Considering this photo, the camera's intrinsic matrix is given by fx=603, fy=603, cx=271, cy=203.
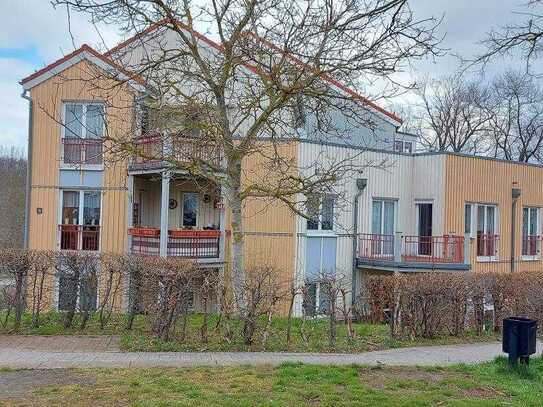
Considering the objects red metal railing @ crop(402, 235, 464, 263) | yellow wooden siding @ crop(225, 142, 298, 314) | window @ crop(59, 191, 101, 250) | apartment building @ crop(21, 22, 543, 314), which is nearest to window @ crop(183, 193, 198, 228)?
apartment building @ crop(21, 22, 543, 314)

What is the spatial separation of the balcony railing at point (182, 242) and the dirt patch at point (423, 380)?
11260 mm

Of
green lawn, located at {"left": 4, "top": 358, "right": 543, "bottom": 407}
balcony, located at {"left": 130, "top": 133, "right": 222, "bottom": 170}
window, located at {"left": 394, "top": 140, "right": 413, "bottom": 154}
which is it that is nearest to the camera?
green lawn, located at {"left": 4, "top": 358, "right": 543, "bottom": 407}

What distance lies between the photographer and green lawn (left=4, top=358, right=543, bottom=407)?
667cm

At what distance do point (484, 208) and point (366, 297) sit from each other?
11563 mm

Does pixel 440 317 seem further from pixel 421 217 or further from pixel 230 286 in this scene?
pixel 421 217

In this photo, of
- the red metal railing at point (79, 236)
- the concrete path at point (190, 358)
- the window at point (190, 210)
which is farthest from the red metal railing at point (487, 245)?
the red metal railing at point (79, 236)

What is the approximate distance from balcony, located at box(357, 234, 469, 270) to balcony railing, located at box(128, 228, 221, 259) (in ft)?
17.2

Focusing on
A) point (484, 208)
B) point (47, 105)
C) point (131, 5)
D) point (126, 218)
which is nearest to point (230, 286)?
point (131, 5)

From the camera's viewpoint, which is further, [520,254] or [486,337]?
[520,254]

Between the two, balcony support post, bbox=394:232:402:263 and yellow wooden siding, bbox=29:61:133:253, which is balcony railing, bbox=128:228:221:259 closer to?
yellow wooden siding, bbox=29:61:133:253

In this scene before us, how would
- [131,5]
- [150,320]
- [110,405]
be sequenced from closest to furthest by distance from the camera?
[110,405] < [131,5] < [150,320]

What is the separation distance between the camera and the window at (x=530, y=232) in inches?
981

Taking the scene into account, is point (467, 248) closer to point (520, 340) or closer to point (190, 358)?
point (520, 340)

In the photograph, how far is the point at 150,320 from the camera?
1116 cm
